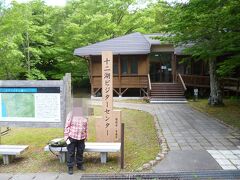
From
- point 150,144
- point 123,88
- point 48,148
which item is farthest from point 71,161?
point 123,88

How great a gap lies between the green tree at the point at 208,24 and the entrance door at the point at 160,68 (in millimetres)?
12024

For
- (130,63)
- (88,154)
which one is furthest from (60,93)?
(130,63)

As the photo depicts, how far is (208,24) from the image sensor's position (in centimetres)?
1054

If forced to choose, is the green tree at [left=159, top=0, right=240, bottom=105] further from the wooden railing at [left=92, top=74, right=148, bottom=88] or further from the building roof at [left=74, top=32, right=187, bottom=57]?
the wooden railing at [left=92, top=74, right=148, bottom=88]

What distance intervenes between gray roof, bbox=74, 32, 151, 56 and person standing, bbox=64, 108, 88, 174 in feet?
53.9

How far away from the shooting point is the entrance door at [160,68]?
25797 mm

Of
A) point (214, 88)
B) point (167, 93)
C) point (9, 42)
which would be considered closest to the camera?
point (214, 88)

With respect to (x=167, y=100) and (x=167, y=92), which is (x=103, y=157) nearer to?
(x=167, y=100)

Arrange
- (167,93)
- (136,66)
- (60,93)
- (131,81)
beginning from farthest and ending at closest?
(136,66), (131,81), (167,93), (60,93)

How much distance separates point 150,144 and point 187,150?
3.56 ft

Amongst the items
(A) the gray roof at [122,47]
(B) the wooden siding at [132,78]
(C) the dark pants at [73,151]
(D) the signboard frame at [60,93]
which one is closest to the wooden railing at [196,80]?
(B) the wooden siding at [132,78]

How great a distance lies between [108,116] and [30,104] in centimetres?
233

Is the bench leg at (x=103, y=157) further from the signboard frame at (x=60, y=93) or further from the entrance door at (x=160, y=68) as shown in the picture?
the entrance door at (x=160, y=68)

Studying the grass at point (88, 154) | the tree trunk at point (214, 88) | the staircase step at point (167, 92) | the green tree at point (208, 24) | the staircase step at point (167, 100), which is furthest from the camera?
the staircase step at point (167, 92)
